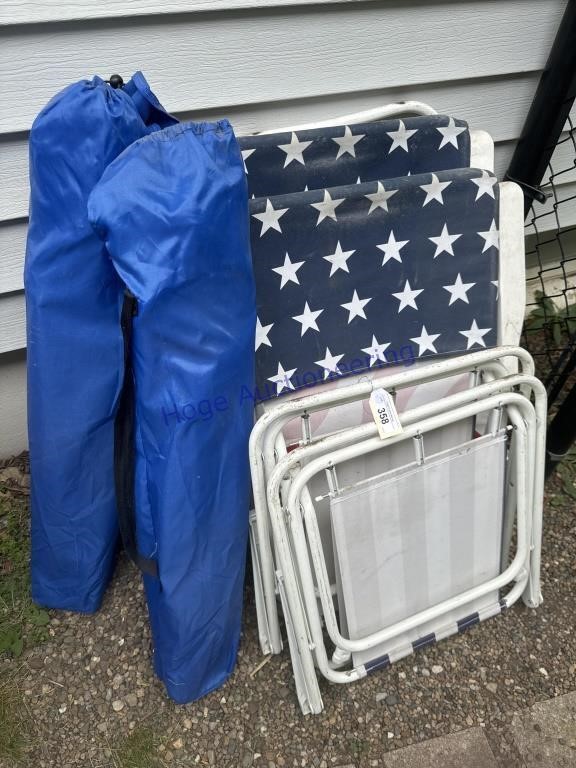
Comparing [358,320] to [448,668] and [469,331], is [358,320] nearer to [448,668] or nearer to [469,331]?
[469,331]

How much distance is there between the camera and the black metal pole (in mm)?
1699

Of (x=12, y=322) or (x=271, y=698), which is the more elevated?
(x=12, y=322)

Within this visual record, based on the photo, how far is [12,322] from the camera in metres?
1.74

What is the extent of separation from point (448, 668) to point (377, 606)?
29 centimetres

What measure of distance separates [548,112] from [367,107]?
0.60 metres

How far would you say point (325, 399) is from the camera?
1165 millimetres

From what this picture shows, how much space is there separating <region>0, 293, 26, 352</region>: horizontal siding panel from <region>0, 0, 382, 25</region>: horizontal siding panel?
0.74 meters

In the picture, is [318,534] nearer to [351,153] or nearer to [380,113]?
[351,153]

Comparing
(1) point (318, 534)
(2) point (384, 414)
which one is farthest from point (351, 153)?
(1) point (318, 534)

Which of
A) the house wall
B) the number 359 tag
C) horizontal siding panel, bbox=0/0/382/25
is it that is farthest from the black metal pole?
the number 359 tag

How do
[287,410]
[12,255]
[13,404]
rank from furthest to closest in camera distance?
[13,404] < [12,255] < [287,410]

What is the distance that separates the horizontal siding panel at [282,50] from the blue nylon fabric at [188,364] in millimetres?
612

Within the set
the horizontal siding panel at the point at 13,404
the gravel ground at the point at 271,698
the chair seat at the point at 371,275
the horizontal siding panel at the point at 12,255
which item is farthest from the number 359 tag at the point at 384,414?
the horizontal siding panel at the point at 13,404

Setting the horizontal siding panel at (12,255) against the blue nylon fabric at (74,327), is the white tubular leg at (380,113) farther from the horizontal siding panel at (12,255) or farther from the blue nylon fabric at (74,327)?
the horizontal siding panel at (12,255)
